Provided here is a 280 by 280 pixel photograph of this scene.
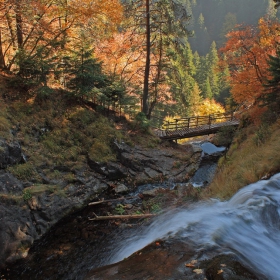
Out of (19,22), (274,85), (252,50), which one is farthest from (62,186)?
(252,50)

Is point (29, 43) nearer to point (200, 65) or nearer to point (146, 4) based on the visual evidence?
point (146, 4)

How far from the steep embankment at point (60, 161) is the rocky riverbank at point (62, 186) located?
24mm

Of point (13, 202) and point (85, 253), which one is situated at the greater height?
point (13, 202)

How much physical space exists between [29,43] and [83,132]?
273 inches

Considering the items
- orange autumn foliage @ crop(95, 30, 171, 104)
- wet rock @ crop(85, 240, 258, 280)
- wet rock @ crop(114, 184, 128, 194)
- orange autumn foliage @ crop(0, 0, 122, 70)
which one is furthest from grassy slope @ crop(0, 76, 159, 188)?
wet rock @ crop(85, 240, 258, 280)

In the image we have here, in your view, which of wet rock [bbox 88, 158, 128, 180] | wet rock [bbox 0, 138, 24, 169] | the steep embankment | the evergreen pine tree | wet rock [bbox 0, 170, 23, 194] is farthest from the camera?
wet rock [bbox 88, 158, 128, 180]

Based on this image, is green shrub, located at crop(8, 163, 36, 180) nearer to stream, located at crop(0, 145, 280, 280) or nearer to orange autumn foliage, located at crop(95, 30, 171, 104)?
stream, located at crop(0, 145, 280, 280)

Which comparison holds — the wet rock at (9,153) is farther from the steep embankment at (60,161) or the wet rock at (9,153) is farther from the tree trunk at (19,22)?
the tree trunk at (19,22)

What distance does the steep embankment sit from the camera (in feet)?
27.1

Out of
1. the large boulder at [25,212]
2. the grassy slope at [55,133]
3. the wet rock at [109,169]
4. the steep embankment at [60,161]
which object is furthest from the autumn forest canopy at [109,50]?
the large boulder at [25,212]

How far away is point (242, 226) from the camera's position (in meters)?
4.85

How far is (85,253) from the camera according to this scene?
23.9 ft

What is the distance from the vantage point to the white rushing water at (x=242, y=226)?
4035 millimetres

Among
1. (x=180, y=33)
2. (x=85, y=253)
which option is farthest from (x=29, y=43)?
(x=85, y=253)
